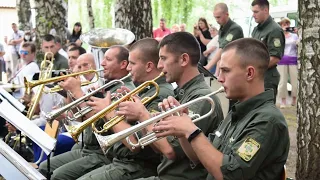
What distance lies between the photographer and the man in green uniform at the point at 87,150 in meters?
4.06

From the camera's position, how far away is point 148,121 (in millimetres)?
2850

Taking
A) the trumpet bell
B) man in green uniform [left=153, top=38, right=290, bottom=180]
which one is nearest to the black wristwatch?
man in green uniform [left=153, top=38, right=290, bottom=180]

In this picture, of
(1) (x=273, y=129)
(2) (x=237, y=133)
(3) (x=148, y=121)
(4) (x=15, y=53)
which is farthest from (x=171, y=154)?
(4) (x=15, y=53)

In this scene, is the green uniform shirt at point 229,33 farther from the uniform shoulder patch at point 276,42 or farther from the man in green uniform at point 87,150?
the man in green uniform at point 87,150

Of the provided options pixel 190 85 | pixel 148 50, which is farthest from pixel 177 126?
pixel 148 50

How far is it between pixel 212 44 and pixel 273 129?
241 inches

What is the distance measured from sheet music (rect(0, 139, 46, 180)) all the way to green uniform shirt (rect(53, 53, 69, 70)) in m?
4.41

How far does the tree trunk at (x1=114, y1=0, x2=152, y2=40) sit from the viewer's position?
694 cm

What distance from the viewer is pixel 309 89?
4195 millimetres

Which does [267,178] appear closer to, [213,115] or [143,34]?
[213,115]

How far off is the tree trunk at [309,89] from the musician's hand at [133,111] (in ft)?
5.62

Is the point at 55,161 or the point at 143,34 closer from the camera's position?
the point at 55,161

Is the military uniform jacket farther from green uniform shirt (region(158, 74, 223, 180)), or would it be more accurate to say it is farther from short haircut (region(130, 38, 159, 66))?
green uniform shirt (region(158, 74, 223, 180))

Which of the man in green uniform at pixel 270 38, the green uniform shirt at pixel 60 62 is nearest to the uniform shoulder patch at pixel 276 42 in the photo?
the man in green uniform at pixel 270 38
